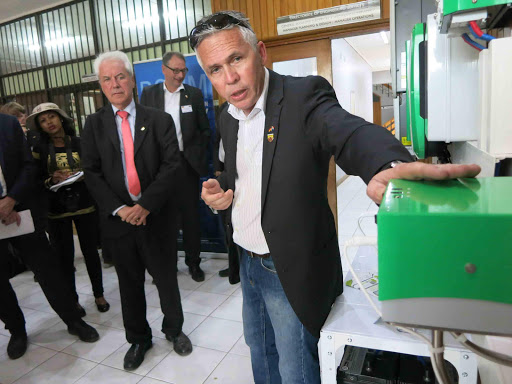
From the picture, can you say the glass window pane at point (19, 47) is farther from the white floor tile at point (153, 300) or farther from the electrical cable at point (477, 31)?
the electrical cable at point (477, 31)

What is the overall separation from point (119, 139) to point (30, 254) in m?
1.06

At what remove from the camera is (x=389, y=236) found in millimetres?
457

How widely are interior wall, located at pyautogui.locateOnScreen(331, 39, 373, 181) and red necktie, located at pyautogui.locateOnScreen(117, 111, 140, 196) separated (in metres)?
4.66

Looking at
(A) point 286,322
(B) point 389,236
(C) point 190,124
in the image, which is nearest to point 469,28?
(B) point 389,236

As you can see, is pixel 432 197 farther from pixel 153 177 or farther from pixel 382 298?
pixel 153 177

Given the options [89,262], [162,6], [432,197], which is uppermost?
[162,6]

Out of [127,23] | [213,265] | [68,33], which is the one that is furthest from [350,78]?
[213,265]

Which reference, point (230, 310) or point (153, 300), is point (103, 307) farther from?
point (230, 310)

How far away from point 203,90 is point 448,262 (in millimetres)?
3660

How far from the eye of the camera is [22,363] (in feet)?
7.55

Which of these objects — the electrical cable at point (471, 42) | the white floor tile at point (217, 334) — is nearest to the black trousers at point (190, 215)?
the white floor tile at point (217, 334)

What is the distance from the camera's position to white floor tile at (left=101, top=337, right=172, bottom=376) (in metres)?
2.17

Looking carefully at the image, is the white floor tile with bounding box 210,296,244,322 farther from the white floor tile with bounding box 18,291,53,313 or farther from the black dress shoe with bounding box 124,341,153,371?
the white floor tile with bounding box 18,291,53,313

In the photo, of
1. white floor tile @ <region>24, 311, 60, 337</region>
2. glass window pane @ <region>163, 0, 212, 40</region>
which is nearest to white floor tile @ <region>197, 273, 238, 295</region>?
white floor tile @ <region>24, 311, 60, 337</region>
